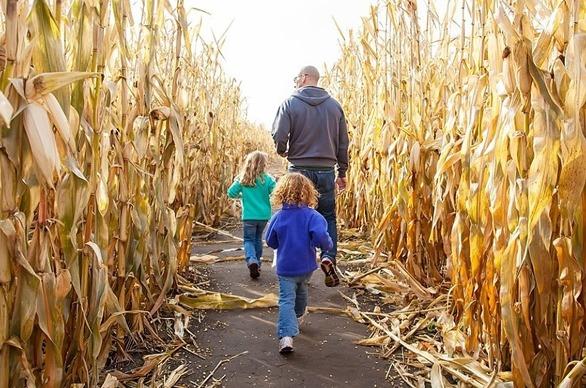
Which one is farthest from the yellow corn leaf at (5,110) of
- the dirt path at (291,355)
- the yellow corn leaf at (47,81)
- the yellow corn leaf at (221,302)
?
the yellow corn leaf at (221,302)

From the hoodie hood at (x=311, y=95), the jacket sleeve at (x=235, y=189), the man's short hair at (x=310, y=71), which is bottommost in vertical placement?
the jacket sleeve at (x=235, y=189)

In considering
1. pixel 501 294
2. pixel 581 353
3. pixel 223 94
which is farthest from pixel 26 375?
pixel 223 94

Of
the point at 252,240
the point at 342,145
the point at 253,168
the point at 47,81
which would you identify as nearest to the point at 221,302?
the point at 252,240

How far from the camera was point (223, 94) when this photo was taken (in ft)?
24.9

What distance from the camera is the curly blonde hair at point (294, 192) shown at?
2969 millimetres

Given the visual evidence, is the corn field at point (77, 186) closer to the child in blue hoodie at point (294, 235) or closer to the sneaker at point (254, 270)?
the child in blue hoodie at point (294, 235)

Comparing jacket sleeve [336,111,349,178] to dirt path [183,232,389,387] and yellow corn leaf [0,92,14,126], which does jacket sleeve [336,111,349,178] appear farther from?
yellow corn leaf [0,92,14,126]

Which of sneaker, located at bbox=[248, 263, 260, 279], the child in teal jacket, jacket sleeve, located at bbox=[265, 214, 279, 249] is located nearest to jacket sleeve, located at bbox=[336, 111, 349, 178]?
the child in teal jacket

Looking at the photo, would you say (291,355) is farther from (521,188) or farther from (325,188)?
(325,188)

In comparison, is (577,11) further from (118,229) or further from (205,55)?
(205,55)

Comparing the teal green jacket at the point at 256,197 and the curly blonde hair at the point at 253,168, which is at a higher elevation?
the curly blonde hair at the point at 253,168

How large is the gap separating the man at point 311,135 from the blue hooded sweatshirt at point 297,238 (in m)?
1.06

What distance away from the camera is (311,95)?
13.5ft

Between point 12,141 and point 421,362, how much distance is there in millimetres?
1977
